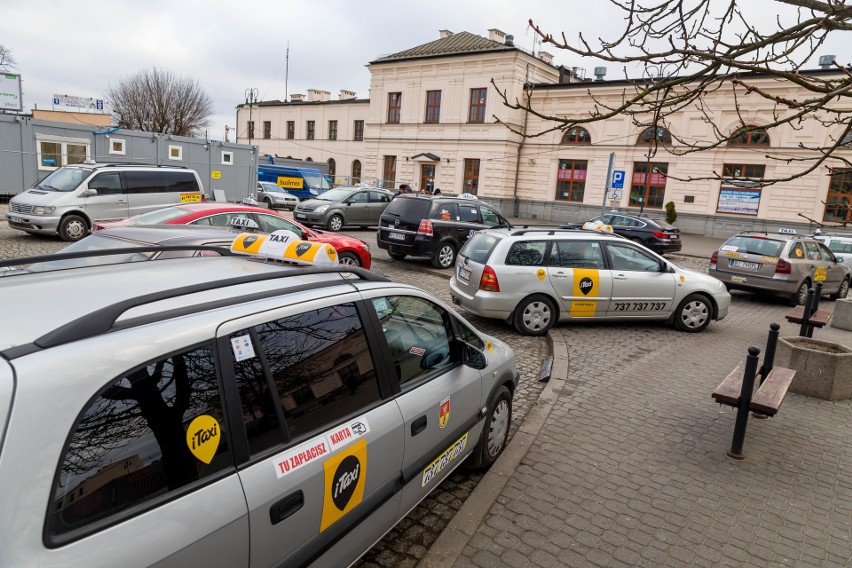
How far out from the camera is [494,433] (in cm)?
444

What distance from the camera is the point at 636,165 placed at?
35594 millimetres

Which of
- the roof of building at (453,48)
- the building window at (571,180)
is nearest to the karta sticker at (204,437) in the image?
the building window at (571,180)

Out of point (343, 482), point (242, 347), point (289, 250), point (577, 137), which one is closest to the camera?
point (242, 347)

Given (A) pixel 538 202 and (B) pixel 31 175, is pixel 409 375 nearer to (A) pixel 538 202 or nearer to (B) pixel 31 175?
(B) pixel 31 175

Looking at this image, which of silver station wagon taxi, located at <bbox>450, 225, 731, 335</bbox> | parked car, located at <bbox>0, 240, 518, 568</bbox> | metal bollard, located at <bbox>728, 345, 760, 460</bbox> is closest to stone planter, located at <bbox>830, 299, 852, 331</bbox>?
silver station wagon taxi, located at <bbox>450, 225, 731, 335</bbox>

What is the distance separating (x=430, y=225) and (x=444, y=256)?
0.94 m

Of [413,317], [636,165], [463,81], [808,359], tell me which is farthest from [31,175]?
[636,165]

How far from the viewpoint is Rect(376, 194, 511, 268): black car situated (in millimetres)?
13969

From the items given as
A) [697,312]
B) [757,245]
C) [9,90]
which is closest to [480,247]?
[697,312]

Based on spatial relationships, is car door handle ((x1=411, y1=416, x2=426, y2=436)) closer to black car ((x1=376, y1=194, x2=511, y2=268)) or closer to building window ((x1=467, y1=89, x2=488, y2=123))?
black car ((x1=376, y1=194, x2=511, y2=268))

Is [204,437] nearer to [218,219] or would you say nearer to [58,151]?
[218,219]

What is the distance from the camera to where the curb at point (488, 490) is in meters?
3.39

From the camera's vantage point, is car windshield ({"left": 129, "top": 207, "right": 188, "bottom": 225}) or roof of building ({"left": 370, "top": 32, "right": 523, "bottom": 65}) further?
roof of building ({"left": 370, "top": 32, "right": 523, "bottom": 65})

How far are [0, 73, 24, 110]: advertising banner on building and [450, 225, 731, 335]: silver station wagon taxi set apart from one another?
3304 cm
